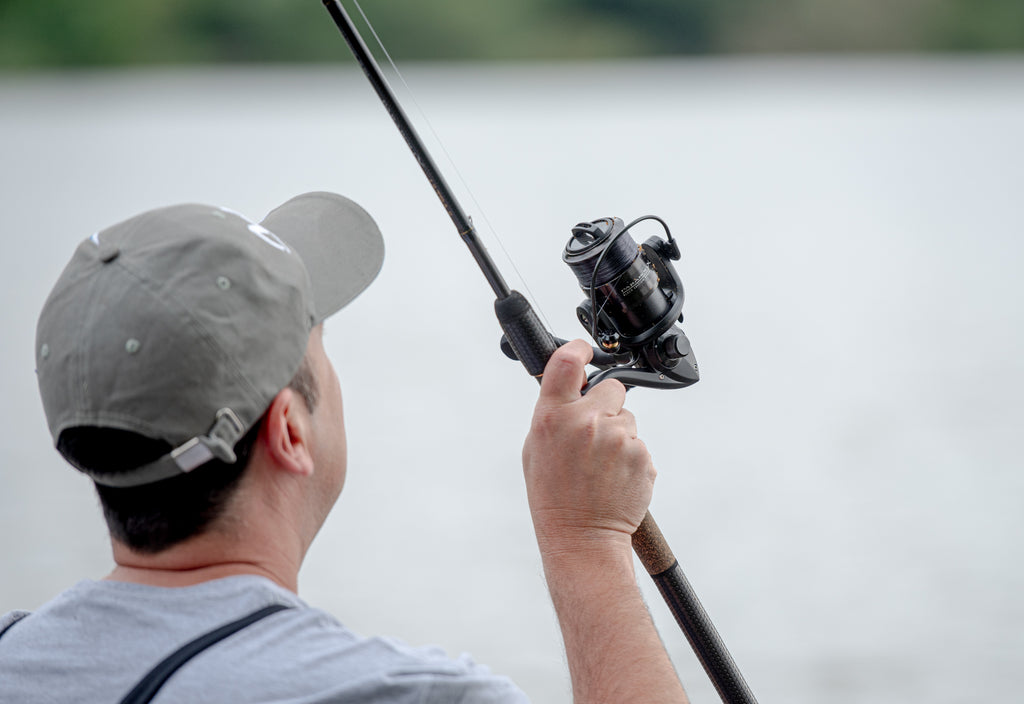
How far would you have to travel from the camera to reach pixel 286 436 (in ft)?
3.34

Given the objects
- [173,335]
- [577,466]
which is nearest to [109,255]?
[173,335]

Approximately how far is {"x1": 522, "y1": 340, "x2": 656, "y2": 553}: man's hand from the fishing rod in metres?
0.12

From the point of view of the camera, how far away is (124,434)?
37.8 inches

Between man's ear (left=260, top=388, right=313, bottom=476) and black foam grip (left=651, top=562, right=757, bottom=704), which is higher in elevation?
man's ear (left=260, top=388, right=313, bottom=476)

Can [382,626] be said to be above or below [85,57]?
below

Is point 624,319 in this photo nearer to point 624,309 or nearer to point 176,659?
point 624,309

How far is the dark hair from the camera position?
96cm

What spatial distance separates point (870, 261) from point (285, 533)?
9597 millimetres

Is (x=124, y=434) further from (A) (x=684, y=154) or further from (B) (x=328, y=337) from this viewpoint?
(A) (x=684, y=154)

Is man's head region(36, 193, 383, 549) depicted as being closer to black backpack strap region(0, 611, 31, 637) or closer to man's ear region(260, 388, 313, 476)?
man's ear region(260, 388, 313, 476)

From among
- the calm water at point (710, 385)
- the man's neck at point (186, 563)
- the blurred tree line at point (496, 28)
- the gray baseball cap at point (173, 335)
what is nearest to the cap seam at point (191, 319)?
the gray baseball cap at point (173, 335)

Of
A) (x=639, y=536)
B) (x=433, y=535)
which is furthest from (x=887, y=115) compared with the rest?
(x=639, y=536)

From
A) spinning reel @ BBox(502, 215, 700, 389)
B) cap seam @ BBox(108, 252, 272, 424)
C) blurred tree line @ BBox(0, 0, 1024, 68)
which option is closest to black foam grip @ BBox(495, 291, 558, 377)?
spinning reel @ BBox(502, 215, 700, 389)

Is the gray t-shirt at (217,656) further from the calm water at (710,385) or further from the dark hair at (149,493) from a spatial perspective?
the calm water at (710,385)
